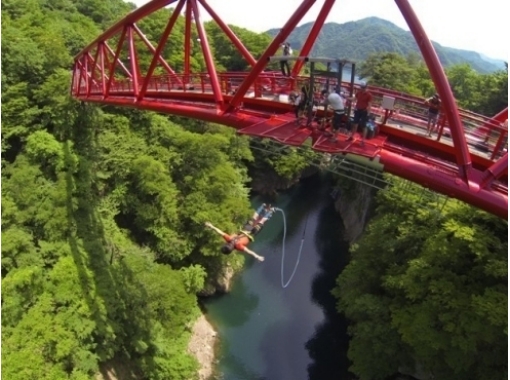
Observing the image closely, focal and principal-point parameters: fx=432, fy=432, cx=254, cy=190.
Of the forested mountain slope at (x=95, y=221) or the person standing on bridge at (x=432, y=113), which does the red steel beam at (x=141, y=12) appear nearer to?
the forested mountain slope at (x=95, y=221)

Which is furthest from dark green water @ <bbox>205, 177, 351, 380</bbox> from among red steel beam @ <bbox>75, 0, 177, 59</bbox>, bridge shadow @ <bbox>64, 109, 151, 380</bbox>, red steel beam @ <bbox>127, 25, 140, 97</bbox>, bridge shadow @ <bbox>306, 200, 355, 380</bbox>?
red steel beam @ <bbox>75, 0, 177, 59</bbox>

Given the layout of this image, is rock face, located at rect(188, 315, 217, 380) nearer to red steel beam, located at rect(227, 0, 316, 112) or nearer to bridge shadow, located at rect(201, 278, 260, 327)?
bridge shadow, located at rect(201, 278, 260, 327)

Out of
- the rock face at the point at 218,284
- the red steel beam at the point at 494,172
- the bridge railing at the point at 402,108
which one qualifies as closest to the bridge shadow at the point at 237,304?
the rock face at the point at 218,284

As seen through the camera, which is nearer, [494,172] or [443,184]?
[494,172]

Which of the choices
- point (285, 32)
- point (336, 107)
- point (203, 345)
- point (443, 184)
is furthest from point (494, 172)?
point (203, 345)

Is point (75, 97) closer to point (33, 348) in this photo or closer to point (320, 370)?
point (33, 348)

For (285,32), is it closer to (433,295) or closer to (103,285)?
(433,295)

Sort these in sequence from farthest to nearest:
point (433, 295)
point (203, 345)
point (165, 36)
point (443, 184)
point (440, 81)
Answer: point (203, 345) → point (433, 295) → point (165, 36) → point (443, 184) → point (440, 81)
